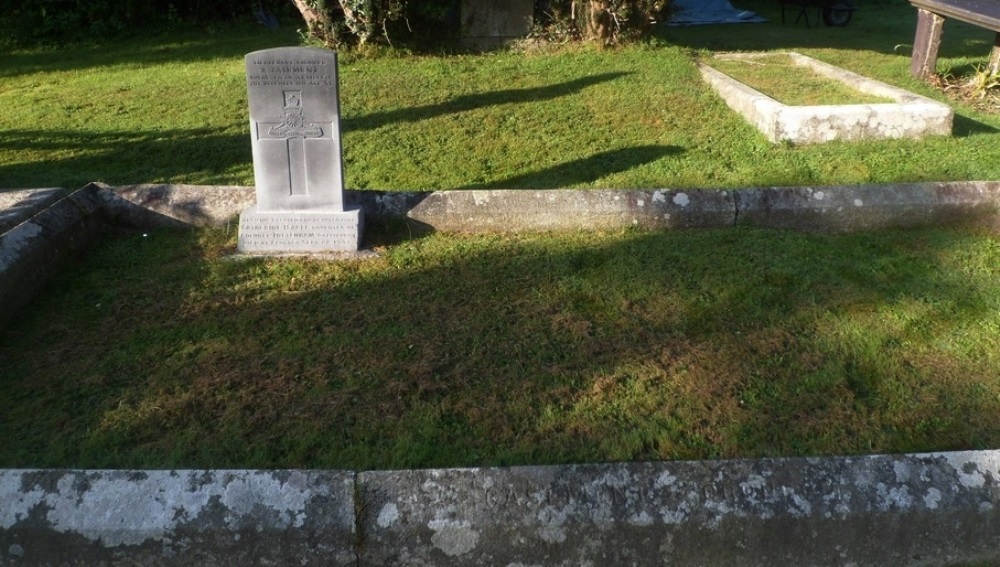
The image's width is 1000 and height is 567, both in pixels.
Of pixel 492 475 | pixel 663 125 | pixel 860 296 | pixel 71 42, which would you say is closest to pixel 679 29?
pixel 663 125

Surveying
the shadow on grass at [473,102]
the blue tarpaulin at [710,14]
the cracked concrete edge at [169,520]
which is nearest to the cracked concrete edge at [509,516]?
the cracked concrete edge at [169,520]

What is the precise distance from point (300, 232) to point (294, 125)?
693 mm

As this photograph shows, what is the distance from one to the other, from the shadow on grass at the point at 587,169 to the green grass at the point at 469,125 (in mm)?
20

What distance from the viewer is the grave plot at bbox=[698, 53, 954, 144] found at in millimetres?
7297

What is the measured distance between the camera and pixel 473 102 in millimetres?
8930

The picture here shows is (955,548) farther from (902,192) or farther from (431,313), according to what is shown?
(902,192)

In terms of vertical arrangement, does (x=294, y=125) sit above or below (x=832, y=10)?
below

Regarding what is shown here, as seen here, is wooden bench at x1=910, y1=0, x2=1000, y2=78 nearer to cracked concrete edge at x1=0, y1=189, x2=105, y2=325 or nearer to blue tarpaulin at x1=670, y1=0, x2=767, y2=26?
blue tarpaulin at x1=670, y1=0, x2=767, y2=26

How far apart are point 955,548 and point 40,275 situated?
15.2ft

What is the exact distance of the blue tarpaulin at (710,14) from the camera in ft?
56.4

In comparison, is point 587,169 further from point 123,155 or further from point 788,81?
point 123,155

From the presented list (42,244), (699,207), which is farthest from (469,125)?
(42,244)

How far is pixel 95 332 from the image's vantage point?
4062mm

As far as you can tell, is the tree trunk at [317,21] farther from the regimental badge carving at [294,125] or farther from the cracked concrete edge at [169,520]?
the cracked concrete edge at [169,520]
